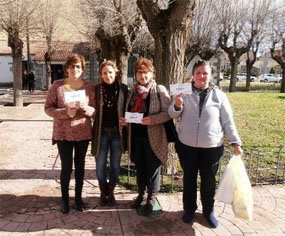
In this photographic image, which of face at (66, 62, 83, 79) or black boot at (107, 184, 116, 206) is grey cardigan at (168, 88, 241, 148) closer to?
face at (66, 62, 83, 79)

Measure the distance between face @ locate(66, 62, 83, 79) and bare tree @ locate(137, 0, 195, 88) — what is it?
1587 millimetres

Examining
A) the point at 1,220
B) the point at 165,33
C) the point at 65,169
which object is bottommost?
the point at 1,220

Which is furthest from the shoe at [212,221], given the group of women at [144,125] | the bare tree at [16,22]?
the bare tree at [16,22]

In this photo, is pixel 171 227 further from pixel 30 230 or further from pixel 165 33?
pixel 165 33

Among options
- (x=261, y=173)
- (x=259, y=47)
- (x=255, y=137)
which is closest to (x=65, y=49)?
(x=259, y=47)

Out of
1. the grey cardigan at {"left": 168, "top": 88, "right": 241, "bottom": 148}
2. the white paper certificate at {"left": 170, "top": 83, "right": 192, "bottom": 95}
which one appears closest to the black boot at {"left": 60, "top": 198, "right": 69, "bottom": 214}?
the grey cardigan at {"left": 168, "top": 88, "right": 241, "bottom": 148}

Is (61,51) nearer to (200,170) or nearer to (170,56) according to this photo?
(170,56)

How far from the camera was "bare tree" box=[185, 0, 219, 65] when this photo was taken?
19.0 m

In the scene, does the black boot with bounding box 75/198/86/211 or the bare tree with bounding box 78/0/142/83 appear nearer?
the black boot with bounding box 75/198/86/211

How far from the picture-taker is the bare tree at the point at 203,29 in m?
19.0

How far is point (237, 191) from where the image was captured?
3062 millimetres

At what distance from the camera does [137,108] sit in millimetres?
3398

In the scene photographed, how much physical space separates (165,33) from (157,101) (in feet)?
5.05

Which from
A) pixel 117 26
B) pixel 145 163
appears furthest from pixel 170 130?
pixel 117 26
